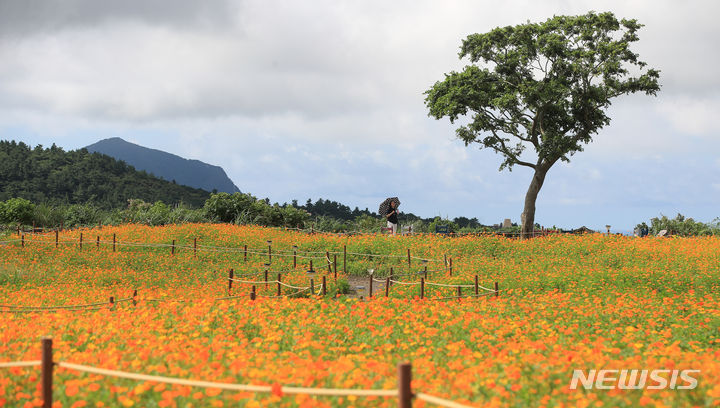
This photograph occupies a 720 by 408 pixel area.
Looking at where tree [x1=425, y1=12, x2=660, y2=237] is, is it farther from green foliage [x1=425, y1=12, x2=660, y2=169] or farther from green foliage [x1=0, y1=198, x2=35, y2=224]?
A: green foliage [x1=0, y1=198, x2=35, y2=224]

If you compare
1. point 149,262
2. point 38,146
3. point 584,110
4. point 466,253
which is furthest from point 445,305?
point 38,146

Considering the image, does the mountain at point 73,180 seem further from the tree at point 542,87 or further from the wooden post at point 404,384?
the wooden post at point 404,384

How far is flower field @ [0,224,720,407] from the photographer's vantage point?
21.3ft

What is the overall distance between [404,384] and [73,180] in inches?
2697

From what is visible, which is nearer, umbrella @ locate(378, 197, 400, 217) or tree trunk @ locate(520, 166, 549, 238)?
tree trunk @ locate(520, 166, 549, 238)

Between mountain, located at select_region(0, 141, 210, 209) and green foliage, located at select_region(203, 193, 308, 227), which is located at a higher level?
mountain, located at select_region(0, 141, 210, 209)

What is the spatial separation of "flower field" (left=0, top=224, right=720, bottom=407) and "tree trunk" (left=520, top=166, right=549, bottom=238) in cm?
704

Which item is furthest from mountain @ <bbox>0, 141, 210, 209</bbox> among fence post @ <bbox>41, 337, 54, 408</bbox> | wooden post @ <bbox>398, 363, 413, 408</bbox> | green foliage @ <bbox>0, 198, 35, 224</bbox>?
wooden post @ <bbox>398, 363, 413, 408</bbox>

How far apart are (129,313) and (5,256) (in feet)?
51.0

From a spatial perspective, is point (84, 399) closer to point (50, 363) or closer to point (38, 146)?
point (50, 363)

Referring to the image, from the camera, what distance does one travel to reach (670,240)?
92.1 feet

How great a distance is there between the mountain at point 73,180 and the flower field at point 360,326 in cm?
3811

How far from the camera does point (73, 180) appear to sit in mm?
64188

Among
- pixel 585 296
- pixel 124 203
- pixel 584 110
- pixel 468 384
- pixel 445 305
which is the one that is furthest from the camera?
pixel 124 203
